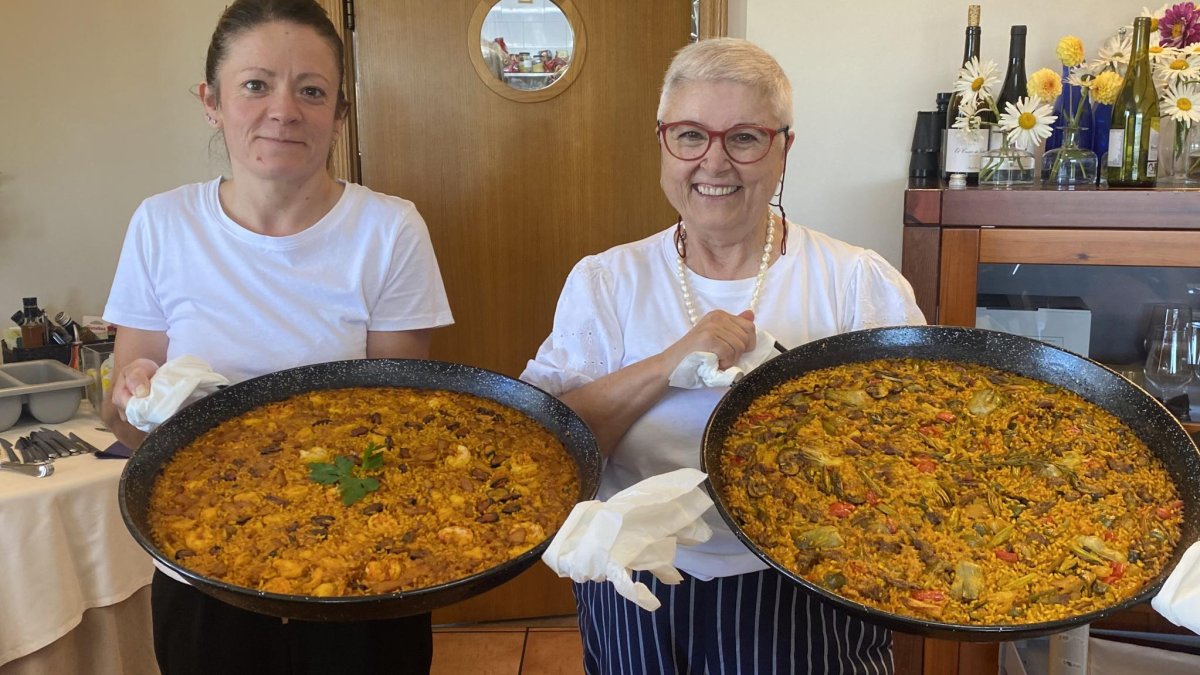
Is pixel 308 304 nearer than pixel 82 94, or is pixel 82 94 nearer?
pixel 308 304

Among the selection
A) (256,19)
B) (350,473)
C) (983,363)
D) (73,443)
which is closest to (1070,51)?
Result: (983,363)

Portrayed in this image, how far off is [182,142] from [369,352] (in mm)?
1793

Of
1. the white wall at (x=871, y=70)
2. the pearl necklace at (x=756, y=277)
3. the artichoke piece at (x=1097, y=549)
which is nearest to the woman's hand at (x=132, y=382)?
the pearl necklace at (x=756, y=277)

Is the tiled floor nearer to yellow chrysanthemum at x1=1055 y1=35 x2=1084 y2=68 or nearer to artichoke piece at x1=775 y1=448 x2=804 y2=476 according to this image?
artichoke piece at x1=775 y1=448 x2=804 y2=476

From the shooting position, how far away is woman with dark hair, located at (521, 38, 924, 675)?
4.53 ft

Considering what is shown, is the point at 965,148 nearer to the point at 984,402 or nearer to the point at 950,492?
the point at 984,402

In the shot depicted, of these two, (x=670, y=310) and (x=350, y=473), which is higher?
(x=670, y=310)

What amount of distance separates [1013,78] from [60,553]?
2.52m

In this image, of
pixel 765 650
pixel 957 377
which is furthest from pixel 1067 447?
pixel 765 650

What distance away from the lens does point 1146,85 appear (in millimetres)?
2219

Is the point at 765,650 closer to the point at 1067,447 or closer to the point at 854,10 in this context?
the point at 1067,447

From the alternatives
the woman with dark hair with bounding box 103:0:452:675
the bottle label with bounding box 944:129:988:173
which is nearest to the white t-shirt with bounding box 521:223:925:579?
the woman with dark hair with bounding box 103:0:452:675

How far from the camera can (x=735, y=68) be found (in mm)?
1369

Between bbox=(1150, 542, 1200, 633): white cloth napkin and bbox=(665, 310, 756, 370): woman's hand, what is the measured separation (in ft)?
1.92
